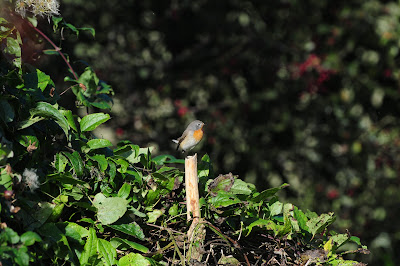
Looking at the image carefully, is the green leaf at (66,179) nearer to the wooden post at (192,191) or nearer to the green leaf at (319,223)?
the wooden post at (192,191)

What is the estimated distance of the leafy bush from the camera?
121cm

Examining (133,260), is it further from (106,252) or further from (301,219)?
(301,219)

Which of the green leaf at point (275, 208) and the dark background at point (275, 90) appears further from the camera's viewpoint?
the dark background at point (275, 90)

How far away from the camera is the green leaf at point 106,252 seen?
1.29m

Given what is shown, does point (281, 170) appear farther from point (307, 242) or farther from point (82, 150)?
point (82, 150)

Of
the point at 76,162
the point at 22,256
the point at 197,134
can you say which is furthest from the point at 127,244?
the point at 197,134

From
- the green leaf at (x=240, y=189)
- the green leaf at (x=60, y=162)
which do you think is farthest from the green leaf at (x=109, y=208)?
the green leaf at (x=240, y=189)

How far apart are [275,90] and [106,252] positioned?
3175mm

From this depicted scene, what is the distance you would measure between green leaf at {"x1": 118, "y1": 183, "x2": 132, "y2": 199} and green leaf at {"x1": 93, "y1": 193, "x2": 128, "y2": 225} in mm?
45

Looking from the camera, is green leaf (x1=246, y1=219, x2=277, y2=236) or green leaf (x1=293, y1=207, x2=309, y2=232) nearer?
green leaf (x1=246, y1=219, x2=277, y2=236)

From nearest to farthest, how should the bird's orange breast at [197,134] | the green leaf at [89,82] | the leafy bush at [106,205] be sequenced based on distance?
the leafy bush at [106,205], the green leaf at [89,82], the bird's orange breast at [197,134]

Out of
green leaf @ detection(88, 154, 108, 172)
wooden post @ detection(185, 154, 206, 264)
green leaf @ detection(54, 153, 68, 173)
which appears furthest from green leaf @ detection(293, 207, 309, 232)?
green leaf @ detection(54, 153, 68, 173)

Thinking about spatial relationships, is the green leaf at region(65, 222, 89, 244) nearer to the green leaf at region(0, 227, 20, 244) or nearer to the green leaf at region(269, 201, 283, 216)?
the green leaf at region(0, 227, 20, 244)

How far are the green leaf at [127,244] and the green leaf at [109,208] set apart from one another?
0.06 meters
